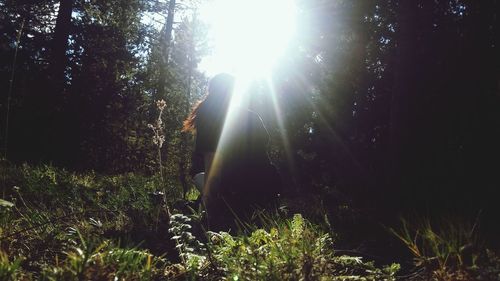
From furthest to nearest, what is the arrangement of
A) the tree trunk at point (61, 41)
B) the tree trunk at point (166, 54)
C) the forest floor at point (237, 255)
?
the tree trunk at point (166, 54) < the tree trunk at point (61, 41) < the forest floor at point (237, 255)

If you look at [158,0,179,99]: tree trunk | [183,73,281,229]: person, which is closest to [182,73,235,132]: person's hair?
[183,73,281,229]: person

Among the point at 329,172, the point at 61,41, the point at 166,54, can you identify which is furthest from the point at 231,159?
the point at 166,54

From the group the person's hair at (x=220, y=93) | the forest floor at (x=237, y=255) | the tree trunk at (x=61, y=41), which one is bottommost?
the forest floor at (x=237, y=255)

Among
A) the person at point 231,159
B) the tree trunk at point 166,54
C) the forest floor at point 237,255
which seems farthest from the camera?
the tree trunk at point 166,54

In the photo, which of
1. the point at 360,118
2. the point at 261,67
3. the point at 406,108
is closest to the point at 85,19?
the point at 261,67

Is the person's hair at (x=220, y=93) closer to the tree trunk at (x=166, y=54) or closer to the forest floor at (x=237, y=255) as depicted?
the forest floor at (x=237, y=255)

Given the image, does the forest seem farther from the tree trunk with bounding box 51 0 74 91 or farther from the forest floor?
the tree trunk with bounding box 51 0 74 91

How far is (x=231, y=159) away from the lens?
4629 mm

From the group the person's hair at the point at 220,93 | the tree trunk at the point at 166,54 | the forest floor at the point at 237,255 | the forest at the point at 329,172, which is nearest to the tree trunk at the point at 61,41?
the forest at the point at 329,172

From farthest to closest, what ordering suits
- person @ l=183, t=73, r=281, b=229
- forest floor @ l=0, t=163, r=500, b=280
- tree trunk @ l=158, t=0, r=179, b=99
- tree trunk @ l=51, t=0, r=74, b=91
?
1. tree trunk @ l=158, t=0, r=179, b=99
2. tree trunk @ l=51, t=0, r=74, b=91
3. person @ l=183, t=73, r=281, b=229
4. forest floor @ l=0, t=163, r=500, b=280

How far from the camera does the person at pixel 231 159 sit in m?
4.61

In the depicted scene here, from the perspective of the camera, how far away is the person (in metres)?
4.61

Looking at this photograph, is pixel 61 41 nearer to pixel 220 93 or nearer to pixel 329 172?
pixel 329 172

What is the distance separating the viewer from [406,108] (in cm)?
678
